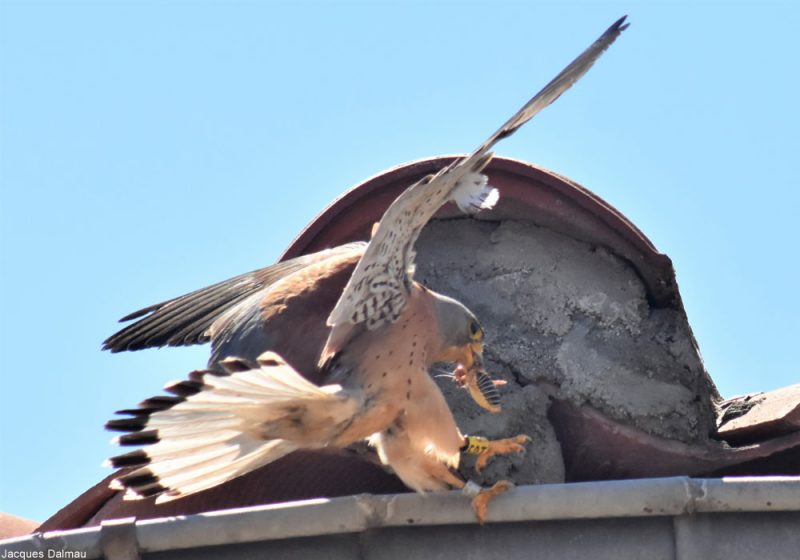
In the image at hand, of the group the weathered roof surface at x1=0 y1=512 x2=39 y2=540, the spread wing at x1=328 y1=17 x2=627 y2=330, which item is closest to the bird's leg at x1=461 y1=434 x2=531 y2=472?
the spread wing at x1=328 y1=17 x2=627 y2=330

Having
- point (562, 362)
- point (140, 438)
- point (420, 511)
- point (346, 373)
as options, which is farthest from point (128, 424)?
point (562, 362)

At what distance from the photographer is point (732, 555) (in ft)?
10.1

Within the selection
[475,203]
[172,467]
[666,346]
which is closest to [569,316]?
[666,346]

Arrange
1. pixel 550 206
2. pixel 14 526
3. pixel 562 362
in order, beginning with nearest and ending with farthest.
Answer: pixel 562 362
pixel 550 206
pixel 14 526

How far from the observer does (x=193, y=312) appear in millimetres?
4309

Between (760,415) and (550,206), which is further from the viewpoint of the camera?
(550,206)

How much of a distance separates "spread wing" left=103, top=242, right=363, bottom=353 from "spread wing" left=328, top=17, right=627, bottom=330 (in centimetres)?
46

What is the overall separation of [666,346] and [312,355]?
105cm

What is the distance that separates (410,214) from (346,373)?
467 mm

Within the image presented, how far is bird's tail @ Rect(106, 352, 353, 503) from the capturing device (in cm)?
337

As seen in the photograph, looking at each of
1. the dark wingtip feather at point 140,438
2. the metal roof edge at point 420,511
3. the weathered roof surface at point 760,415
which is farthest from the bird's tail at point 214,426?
the weathered roof surface at point 760,415

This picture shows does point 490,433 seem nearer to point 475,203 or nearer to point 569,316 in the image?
point 569,316

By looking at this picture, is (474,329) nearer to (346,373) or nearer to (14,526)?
(346,373)

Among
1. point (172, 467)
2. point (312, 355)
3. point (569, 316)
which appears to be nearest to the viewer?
point (172, 467)
